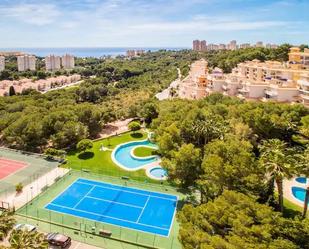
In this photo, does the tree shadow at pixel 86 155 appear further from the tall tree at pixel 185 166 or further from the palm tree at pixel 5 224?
the palm tree at pixel 5 224

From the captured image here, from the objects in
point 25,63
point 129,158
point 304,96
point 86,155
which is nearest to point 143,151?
point 129,158

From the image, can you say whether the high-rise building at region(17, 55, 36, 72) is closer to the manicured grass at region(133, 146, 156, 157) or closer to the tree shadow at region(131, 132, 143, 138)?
the tree shadow at region(131, 132, 143, 138)

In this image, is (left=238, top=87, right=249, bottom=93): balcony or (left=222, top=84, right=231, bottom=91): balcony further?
(left=222, top=84, right=231, bottom=91): balcony

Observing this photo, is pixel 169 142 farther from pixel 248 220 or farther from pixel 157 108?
pixel 157 108

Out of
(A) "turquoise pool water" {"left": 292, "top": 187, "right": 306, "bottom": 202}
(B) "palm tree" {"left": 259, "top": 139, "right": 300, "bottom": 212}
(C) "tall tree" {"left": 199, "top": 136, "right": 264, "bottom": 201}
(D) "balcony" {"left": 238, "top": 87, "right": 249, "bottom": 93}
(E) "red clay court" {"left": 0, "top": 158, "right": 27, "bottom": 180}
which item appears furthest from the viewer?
(D) "balcony" {"left": 238, "top": 87, "right": 249, "bottom": 93}

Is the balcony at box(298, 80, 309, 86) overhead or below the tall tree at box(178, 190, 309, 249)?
overhead

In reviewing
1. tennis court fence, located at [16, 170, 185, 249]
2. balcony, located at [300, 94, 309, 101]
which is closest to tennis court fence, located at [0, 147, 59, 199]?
tennis court fence, located at [16, 170, 185, 249]

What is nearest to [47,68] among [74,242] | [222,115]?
[222,115]
